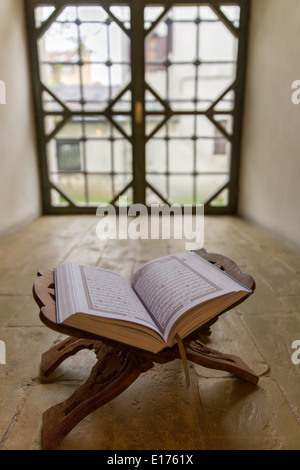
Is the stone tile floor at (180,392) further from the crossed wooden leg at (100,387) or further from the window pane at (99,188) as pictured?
the window pane at (99,188)

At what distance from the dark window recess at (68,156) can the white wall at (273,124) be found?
183 centimetres

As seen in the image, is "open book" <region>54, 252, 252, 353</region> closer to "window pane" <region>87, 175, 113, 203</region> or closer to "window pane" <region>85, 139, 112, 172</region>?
"window pane" <region>87, 175, 113, 203</region>

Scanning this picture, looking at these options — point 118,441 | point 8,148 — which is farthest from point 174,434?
point 8,148

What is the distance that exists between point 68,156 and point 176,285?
3.16m

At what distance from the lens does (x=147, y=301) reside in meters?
0.91

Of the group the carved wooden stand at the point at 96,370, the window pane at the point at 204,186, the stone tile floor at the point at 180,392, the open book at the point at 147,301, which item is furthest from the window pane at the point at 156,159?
the carved wooden stand at the point at 96,370

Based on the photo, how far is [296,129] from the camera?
2430 mm

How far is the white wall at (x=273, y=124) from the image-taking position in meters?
2.46

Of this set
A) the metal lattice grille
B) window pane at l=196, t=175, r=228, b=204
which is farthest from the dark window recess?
window pane at l=196, t=175, r=228, b=204

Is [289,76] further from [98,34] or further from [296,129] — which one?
[98,34]

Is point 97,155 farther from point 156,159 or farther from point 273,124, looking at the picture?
point 273,124

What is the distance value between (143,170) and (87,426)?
9.70ft

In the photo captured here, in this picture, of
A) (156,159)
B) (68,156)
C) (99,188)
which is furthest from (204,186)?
(68,156)

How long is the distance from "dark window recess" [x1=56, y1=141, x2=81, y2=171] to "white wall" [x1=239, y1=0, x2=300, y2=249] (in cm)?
183
